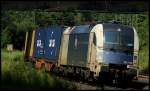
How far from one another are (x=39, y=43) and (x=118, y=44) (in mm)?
10913

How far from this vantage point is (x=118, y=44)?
838 inches

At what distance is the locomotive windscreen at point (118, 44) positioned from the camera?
2105cm

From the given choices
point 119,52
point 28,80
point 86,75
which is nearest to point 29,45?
point 86,75

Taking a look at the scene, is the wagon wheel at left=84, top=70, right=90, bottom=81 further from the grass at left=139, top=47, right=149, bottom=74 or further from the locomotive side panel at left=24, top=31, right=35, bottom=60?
the locomotive side panel at left=24, top=31, right=35, bottom=60

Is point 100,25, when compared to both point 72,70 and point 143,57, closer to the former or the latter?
point 72,70

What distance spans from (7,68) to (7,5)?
94.0 inches

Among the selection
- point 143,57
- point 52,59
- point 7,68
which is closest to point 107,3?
point 7,68

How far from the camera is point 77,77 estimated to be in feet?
84.4

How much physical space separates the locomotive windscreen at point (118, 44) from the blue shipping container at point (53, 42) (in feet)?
19.6

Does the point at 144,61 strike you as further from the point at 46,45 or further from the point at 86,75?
the point at 86,75

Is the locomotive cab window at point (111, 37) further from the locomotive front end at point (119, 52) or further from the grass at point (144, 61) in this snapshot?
the grass at point (144, 61)

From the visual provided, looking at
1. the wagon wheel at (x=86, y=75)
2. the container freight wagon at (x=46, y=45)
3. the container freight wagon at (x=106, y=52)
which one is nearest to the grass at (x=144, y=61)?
the container freight wagon at (x=46, y=45)

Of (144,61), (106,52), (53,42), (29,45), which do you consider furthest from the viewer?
(144,61)

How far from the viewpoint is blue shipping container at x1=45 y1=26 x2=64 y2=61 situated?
27.2 m
